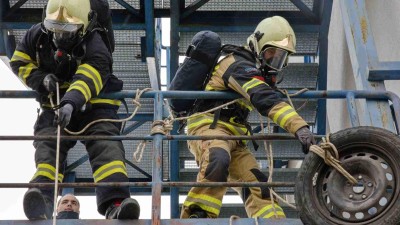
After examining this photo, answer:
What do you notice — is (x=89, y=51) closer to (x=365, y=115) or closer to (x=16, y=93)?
(x=16, y=93)

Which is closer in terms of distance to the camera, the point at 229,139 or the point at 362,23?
the point at 229,139

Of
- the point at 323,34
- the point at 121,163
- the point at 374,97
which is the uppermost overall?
the point at 323,34

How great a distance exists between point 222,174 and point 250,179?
0.46 meters

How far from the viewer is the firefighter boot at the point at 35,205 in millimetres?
7945

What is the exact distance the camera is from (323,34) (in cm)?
1178

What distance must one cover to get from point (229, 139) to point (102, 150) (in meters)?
1.02

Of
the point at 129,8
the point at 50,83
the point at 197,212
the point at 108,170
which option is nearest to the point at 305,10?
the point at 129,8

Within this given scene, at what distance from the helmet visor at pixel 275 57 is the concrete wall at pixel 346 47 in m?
1.44

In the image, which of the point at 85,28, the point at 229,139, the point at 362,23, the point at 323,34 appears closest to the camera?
the point at 229,139

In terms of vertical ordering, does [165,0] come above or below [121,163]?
above

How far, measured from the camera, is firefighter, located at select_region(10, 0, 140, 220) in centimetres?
840

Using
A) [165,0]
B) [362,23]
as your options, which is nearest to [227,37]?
[165,0]

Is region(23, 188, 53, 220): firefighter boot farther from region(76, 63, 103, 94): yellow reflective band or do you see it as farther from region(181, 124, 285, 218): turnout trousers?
region(181, 124, 285, 218): turnout trousers

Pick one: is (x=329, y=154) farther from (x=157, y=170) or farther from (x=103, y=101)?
(x=103, y=101)
